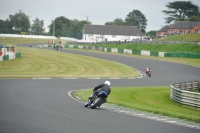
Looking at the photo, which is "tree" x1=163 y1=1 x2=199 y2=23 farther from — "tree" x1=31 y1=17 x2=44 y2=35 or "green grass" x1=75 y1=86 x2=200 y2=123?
"green grass" x1=75 y1=86 x2=200 y2=123

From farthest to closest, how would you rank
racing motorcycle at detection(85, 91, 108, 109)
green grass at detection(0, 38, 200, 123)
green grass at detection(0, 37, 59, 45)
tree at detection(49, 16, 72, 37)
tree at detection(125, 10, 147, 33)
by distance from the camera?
1. tree at detection(125, 10, 147, 33)
2. tree at detection(49, 16, 72, 37)
3. green grass at detection(0, 37, 59, 45)
4. green grass at detection(0, 38, 200, 123)
5. racing motorcycle at detection(85, 91, 108, 109)

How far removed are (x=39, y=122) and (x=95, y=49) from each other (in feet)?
245

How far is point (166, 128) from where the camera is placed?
11.9 metres

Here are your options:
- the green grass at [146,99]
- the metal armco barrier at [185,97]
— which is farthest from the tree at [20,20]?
the metal armco barrier at [185,97]

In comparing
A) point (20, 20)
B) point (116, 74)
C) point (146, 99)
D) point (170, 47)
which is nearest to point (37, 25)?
point (20, 20)

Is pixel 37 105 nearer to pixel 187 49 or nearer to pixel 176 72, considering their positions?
pixel 176 72

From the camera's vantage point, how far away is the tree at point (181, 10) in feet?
470

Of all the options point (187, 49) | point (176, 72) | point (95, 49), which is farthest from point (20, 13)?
point (176, 72)

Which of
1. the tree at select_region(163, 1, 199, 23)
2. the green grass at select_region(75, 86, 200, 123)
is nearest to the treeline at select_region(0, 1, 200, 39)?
the tree at select_region(163, 1, 199, 23)

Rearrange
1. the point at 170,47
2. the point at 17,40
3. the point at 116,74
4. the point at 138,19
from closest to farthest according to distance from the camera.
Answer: the point at 116,74, the point at 170,47, the point at 17,40, the point at 138,19

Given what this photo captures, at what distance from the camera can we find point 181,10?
147 m

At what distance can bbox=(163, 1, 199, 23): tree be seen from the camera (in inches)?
5635

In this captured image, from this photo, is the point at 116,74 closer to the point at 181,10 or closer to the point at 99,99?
the point at 99,99

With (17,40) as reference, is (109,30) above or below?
above
